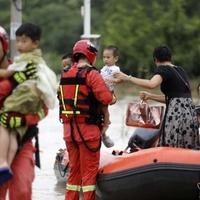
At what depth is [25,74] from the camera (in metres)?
5.89

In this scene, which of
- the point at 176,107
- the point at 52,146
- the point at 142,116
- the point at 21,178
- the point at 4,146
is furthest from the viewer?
the point at 52,146

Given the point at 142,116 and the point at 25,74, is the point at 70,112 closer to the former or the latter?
the point at 142,116

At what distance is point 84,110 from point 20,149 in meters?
1.77

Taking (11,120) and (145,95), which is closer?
(11,120)

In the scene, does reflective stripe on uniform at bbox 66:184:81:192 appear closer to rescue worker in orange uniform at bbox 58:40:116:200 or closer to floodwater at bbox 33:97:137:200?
rescue worker in orange uniform at bbox 58:40:116:200

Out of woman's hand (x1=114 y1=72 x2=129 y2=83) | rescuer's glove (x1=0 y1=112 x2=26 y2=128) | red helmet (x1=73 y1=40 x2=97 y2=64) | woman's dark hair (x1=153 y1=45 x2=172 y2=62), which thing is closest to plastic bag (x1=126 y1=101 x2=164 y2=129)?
woman's dark hair (x1=153 y1=45 x2=172 y2=62)

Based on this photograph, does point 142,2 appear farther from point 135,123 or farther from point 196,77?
point 135,123

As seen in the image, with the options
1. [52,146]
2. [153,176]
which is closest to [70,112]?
[153,176]

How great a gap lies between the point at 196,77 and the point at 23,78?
32.0m

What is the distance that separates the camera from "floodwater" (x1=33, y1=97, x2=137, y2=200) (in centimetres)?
942

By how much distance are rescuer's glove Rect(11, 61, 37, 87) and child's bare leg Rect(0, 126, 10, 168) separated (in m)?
→ 0.35

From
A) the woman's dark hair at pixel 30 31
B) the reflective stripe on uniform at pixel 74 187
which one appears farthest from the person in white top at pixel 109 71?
the woman's dark hair at pixel 30 31

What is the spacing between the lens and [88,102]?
768cm

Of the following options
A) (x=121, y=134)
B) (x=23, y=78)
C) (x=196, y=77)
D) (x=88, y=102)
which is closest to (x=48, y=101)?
(x=23, y=78)
